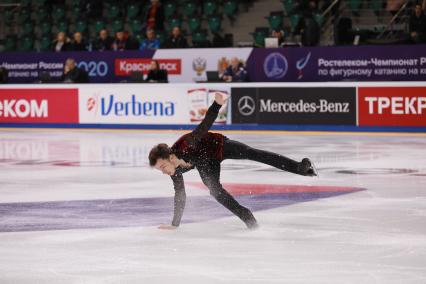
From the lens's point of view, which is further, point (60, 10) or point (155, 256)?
point (60, 10)

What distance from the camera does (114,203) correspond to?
9227 mm

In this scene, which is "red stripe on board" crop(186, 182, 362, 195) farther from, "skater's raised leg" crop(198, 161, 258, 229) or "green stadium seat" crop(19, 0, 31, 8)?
"green stadium seat" crop(19, 0, 31, 8)

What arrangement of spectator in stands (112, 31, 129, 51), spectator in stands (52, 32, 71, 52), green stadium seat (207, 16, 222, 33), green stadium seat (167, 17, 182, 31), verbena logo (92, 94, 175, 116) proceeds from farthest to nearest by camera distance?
green stadium seat (167, 17, 182, 31), green stadium seat (207, 16, 222, 33), spectator in stands (52, 32, 71, 52), spectator in stands (112, 31, 129, 51), verbena logo (92, 94, 175, 116)

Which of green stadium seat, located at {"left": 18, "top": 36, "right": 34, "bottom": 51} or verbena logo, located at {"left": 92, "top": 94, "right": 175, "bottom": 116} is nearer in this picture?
verbena logo, located at {"left": 92, "top": 94, "right": 175, "bottom": 116}

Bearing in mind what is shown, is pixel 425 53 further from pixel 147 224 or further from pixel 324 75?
pixel 147 224

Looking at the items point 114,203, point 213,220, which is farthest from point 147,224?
point 114,203

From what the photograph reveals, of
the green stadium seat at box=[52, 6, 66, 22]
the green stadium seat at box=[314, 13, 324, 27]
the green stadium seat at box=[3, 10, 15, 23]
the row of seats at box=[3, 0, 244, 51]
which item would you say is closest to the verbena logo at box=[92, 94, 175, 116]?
the row of seats at box=[3, 0, 244, 51]

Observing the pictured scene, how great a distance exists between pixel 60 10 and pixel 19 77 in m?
3.21

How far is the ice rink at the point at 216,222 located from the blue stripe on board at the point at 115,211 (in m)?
0.01

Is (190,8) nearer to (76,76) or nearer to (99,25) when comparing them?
(99,25)

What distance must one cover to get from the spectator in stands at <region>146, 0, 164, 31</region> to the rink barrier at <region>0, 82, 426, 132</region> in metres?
3.25

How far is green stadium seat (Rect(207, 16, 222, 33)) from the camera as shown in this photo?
74.3ft

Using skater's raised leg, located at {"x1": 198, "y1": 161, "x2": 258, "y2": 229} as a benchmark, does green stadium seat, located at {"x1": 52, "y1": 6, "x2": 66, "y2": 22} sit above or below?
above

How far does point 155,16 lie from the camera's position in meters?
22.3
